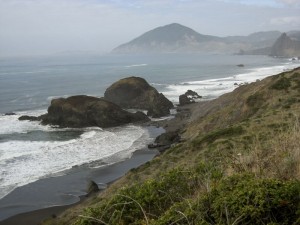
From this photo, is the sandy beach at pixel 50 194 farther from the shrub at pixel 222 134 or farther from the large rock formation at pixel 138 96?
the large rock formation at pixel 138 96

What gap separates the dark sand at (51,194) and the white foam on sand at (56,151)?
2.92 feet

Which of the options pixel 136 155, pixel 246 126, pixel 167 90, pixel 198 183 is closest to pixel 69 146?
pixel 136 155

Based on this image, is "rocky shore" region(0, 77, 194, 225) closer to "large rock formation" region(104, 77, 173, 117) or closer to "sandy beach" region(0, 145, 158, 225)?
"large rock formation" region(104, 77, 173, 117)

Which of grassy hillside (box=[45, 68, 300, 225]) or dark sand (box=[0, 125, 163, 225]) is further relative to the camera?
dark sand (box=[0, 125, 163, 225])

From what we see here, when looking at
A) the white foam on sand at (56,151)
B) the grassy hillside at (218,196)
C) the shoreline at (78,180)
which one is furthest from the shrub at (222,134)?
the grassy hillside at (218,196)

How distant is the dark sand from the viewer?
62.5ft

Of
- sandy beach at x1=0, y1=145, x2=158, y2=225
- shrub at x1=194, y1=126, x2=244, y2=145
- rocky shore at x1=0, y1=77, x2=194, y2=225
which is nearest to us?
sandy beach at x1=0, y1=145, x2=158, y2=225

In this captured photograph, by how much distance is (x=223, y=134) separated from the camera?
20.7 meters

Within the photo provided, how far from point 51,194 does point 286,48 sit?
590 feet

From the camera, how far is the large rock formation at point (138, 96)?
47.5 metres

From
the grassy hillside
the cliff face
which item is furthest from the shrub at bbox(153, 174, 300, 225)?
the cliff face

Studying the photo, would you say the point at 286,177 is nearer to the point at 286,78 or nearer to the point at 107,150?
the point at 107,150

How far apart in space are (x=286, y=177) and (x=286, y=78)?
28.1m

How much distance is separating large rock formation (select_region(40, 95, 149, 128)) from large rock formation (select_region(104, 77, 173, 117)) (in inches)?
202
